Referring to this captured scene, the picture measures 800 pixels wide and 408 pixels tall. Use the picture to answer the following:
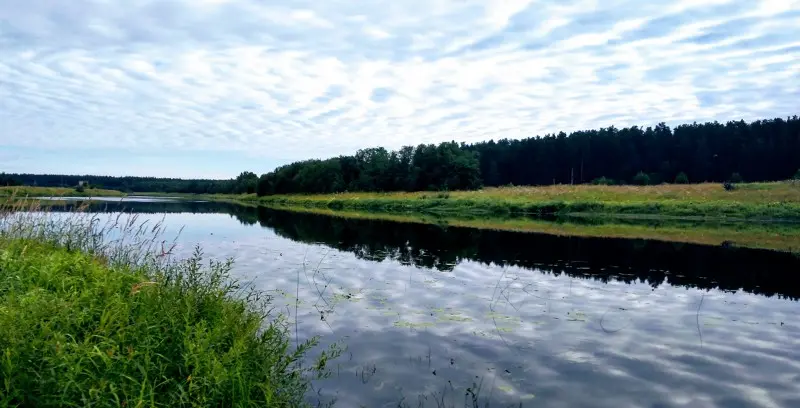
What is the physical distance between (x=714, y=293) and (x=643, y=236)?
60.9 ft

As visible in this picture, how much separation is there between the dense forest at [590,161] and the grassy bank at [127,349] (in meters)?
82.4

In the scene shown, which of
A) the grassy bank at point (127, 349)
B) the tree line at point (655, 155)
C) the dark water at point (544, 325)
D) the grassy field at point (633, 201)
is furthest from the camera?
the tree line at point (655, 155)

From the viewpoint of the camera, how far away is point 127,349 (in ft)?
17.9

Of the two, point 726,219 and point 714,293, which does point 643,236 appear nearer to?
point 714,293

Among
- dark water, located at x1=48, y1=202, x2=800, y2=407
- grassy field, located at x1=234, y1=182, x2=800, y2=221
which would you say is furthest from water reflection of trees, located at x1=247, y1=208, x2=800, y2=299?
grassy field, located at x1=234, y1=182, x2=800, y2=221

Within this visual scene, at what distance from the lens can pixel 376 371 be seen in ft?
26.8

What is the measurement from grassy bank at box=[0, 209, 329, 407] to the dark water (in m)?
1.30

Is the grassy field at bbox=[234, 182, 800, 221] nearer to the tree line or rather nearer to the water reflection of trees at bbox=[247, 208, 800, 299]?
the tree line

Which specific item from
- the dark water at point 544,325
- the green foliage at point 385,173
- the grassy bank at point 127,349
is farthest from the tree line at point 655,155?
the grassy bank at point 127,349

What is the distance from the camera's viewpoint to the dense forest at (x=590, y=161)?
92.1m

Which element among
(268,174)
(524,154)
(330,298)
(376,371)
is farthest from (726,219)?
(268,174)

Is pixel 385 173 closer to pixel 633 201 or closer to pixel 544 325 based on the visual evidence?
pixel 633 201

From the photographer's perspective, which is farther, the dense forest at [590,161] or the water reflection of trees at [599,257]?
the dense forest at [590,161]

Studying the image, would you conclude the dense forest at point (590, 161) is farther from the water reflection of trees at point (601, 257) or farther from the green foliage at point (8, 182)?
the water reflection of trees at point (601, 257)
